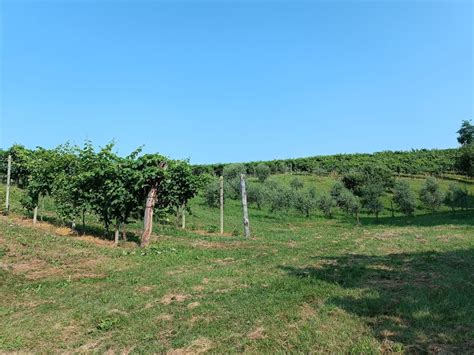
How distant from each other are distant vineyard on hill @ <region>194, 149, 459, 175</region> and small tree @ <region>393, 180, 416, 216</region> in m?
23.9

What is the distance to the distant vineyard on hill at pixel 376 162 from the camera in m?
70.9

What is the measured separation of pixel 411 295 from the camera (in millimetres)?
8547

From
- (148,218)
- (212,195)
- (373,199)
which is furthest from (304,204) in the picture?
(148,218)

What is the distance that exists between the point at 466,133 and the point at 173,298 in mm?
94167

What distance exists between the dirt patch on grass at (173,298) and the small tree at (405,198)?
135ft

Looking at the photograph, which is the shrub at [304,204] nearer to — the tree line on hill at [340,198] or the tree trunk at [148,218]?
the tree line on hill at [340,198]

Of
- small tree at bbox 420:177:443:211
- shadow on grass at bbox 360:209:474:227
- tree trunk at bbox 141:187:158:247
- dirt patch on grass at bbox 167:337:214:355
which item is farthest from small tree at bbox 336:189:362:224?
dirt patch on grass at bbox 167:337:214:355

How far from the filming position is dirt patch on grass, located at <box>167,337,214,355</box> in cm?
643

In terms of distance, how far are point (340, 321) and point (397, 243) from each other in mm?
10655

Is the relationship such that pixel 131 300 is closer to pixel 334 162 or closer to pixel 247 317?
pixel 247 317

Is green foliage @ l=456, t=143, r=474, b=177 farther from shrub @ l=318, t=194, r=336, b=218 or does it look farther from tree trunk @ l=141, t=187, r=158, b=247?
tree trunk @ l=141, t=187, r=158, b=247

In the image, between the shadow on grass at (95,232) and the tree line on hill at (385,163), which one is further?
the tree line on hill at (385,163)

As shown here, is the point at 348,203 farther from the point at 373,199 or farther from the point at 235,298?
the point at 235,298

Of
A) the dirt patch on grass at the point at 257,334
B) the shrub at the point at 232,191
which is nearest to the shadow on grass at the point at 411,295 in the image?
the dirt patch on grass at the point at 257,334
